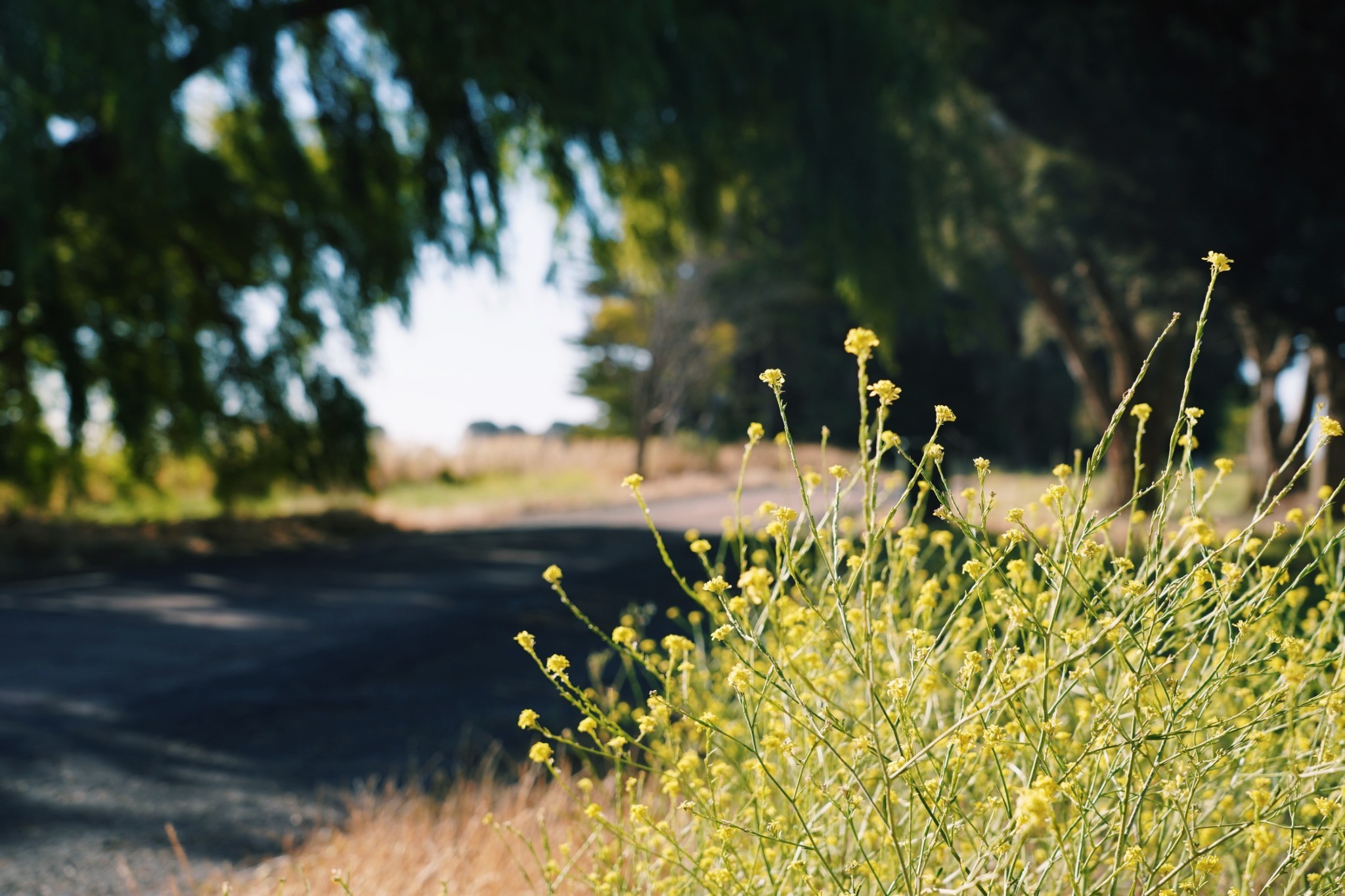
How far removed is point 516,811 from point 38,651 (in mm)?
3631

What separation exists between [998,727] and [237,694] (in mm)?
3806

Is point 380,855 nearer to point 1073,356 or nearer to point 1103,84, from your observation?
point 1103,84

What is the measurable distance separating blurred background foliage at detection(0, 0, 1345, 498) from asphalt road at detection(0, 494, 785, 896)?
2.46 m

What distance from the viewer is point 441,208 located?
30.9 ft

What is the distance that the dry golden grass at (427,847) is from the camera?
227cm

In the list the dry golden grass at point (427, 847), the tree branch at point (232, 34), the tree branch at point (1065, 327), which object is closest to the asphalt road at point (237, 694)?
the dry golden grass at point (427, 847)

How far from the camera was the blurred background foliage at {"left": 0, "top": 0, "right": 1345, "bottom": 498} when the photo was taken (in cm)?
768

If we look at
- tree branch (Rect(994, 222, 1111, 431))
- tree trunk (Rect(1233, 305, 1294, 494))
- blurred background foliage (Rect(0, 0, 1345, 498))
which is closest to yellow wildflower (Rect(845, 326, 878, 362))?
blurred background foliage (Rect(0, 0, 1345, 498))

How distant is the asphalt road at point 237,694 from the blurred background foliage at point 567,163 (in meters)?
2.46

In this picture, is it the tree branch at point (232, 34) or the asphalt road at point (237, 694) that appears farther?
the tree branch at point (232, 34)

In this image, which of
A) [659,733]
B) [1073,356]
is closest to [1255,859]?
[659,733]

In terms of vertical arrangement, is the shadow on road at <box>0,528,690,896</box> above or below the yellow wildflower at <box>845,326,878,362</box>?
below

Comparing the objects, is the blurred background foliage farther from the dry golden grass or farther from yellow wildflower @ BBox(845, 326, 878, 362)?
yellow wildflower @ BBox(845, 326, 878, 362)

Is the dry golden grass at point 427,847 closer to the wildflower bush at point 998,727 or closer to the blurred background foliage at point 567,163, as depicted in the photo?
the wildflower bush at point 998,727
